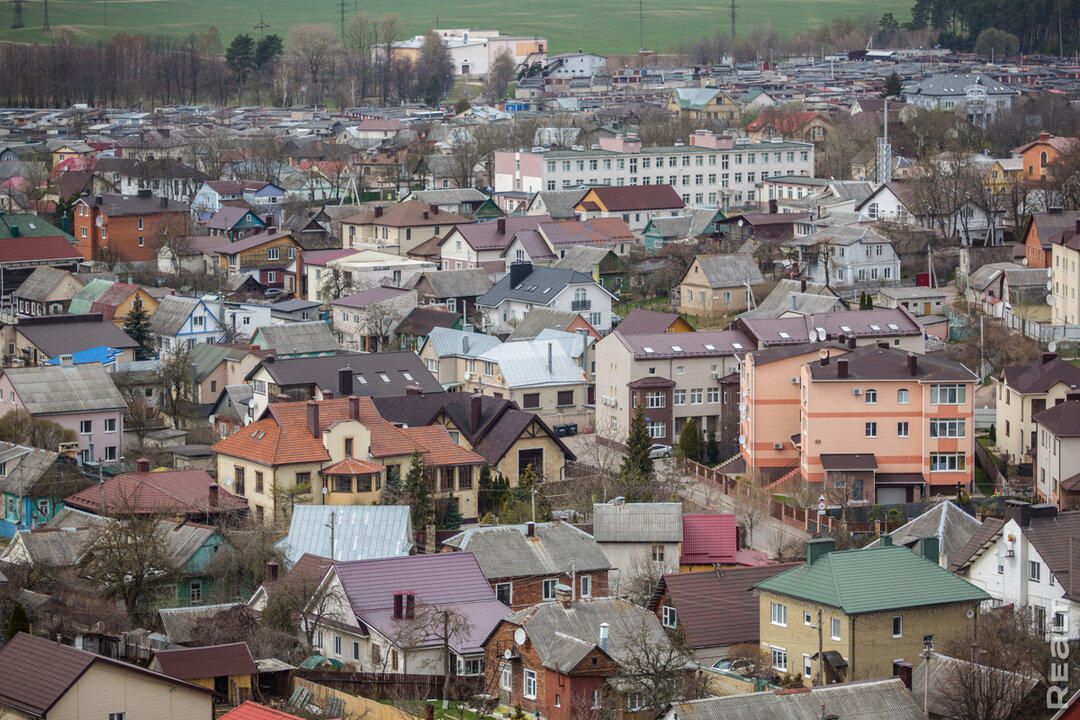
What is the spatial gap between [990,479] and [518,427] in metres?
11.7

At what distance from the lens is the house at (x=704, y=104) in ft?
435

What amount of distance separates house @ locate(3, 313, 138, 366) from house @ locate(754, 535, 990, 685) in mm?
31859

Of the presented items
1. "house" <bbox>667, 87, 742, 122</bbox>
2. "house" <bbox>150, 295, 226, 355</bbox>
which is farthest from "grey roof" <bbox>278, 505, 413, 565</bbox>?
"house" <bbox>667, 87, 742, 122</bbox>

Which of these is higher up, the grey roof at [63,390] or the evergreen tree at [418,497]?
the grey roof at [63,390]

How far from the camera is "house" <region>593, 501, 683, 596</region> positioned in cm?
3862

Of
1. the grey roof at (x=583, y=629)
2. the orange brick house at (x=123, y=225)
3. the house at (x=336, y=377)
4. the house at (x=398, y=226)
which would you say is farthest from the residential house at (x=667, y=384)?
the orange brick house at (x=123, y=225)

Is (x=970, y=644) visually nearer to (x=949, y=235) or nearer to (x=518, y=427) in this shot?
(x=518, y=427)

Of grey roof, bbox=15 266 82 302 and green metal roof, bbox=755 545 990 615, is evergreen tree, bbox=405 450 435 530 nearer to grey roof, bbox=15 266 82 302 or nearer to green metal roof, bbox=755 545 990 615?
green metal roof, bbox=755 545 990 615

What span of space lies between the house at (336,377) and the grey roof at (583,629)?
18874 mm

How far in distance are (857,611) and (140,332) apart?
37.0 meters

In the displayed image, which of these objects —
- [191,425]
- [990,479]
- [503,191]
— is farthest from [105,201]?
[990,479]

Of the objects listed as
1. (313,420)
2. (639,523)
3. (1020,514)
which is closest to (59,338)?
(313,420)

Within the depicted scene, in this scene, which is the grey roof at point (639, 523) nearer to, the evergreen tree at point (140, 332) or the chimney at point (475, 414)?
the chimney at point (475, 414)

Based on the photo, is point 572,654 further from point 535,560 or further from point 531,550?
point 531,550
